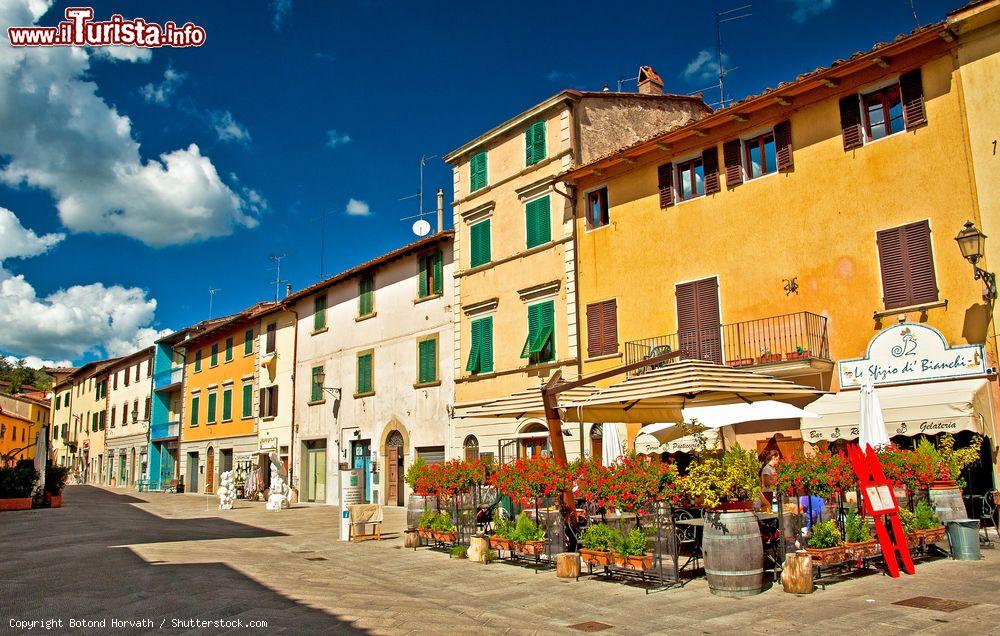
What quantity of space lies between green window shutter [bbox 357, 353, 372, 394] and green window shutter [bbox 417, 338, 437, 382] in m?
3.33

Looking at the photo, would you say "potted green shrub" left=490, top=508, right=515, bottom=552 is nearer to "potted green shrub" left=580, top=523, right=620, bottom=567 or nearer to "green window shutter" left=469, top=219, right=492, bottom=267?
"potted green shrub" left=580, top=523, right=620, bottom=567

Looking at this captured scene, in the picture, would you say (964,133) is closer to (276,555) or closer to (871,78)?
(871,78)

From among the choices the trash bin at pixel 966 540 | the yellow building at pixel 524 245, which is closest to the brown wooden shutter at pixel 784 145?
the yellow building at pixel 524 245

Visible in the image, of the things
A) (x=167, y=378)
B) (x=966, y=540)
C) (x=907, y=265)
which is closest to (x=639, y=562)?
(x=966, y=540)

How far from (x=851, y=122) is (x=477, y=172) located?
12367mm

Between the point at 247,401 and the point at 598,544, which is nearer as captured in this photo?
the point at 598,544

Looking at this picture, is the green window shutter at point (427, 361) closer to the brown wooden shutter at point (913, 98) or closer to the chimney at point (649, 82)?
the chimney at point (649, 82)

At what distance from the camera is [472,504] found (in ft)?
45.1

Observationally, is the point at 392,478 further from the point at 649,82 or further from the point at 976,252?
the point at 976,252

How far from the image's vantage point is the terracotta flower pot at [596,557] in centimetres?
968

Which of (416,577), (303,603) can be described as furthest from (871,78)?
(303,603)

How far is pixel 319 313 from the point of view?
32812 millimetres

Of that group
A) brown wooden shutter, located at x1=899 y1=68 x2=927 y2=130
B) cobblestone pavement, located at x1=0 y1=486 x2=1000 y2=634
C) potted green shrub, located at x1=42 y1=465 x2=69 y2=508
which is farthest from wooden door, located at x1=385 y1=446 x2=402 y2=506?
brown wooden shutter, located at x1=899 y1=68 x2=927 y2=130

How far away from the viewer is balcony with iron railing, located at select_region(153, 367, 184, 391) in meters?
46.4
